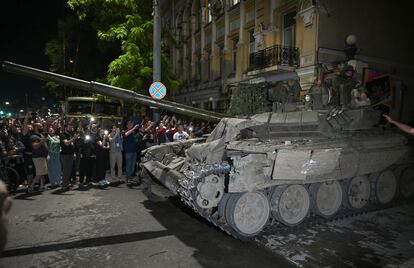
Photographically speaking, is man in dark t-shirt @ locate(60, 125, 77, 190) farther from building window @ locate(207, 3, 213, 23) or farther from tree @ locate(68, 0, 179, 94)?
building window @ locate(207, 3, 213, 23)

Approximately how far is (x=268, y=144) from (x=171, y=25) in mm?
26787

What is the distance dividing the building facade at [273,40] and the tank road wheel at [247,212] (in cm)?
762

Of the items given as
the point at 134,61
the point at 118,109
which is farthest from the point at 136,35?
the point at 118,109

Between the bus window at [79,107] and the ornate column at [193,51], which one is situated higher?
the ornate column at [193,51]

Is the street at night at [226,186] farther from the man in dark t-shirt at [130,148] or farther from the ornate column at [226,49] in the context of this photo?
the ornate column at [226,49]

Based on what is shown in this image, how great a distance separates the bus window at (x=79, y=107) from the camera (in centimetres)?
1480

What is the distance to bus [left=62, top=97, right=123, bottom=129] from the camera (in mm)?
14484

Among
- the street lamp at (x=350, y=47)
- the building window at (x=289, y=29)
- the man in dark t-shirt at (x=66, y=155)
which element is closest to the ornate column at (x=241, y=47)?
the building window at (x=289, y=29)

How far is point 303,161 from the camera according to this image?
577 centimetres

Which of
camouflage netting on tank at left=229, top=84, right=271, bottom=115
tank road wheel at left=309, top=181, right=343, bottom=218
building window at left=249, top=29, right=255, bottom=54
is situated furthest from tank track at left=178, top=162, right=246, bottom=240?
building window at left=249, top=29, right=255, bottom=54

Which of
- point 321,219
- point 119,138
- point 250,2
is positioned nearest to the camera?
point 321,219

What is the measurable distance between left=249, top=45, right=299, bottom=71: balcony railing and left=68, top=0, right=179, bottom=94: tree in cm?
464

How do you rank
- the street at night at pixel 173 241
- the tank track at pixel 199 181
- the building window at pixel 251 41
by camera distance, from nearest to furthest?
the street at night at pixel 173 241
the tank track at pixel 199 181
the building window at pixel 251 41

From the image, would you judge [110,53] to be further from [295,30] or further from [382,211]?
[382,211]
